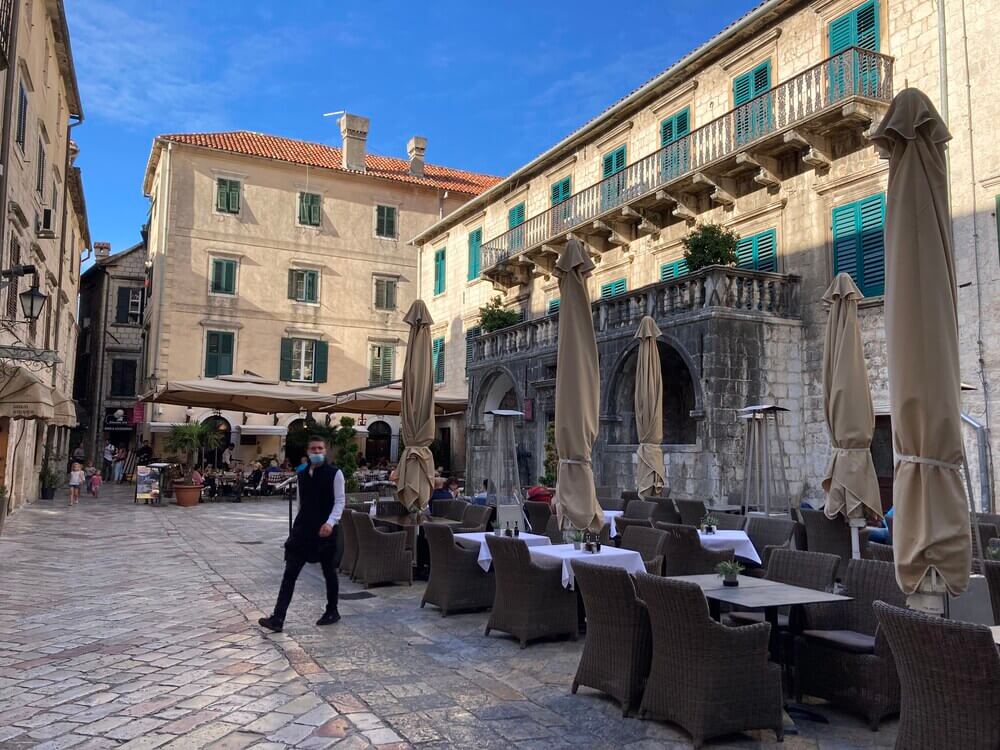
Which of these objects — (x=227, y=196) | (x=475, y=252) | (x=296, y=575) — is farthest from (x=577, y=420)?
(x=227, y=196)

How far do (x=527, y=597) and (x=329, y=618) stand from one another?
188 centimetres

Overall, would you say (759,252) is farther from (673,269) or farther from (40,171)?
(40,171)

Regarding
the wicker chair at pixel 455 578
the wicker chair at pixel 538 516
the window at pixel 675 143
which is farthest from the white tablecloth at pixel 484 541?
the window at pixel 675 143

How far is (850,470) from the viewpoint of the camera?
318 inches

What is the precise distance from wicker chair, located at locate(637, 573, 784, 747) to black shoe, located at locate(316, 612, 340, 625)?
138 inches

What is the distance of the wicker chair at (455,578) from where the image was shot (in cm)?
743

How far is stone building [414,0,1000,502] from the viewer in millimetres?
12562

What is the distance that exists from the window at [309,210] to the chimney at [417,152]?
5.80m

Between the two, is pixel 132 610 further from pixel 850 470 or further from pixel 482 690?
pixel 850 470

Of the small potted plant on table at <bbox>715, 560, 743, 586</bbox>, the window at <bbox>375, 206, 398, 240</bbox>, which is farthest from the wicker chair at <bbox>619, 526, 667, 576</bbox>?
the window at <bbox>375, 206, 398, 240</bbox>

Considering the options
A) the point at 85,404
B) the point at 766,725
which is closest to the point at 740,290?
the point at 766,725

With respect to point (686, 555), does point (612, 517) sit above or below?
above

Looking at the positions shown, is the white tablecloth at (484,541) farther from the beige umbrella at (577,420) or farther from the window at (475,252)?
the window at (475,252)

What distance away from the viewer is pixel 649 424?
11539mm
